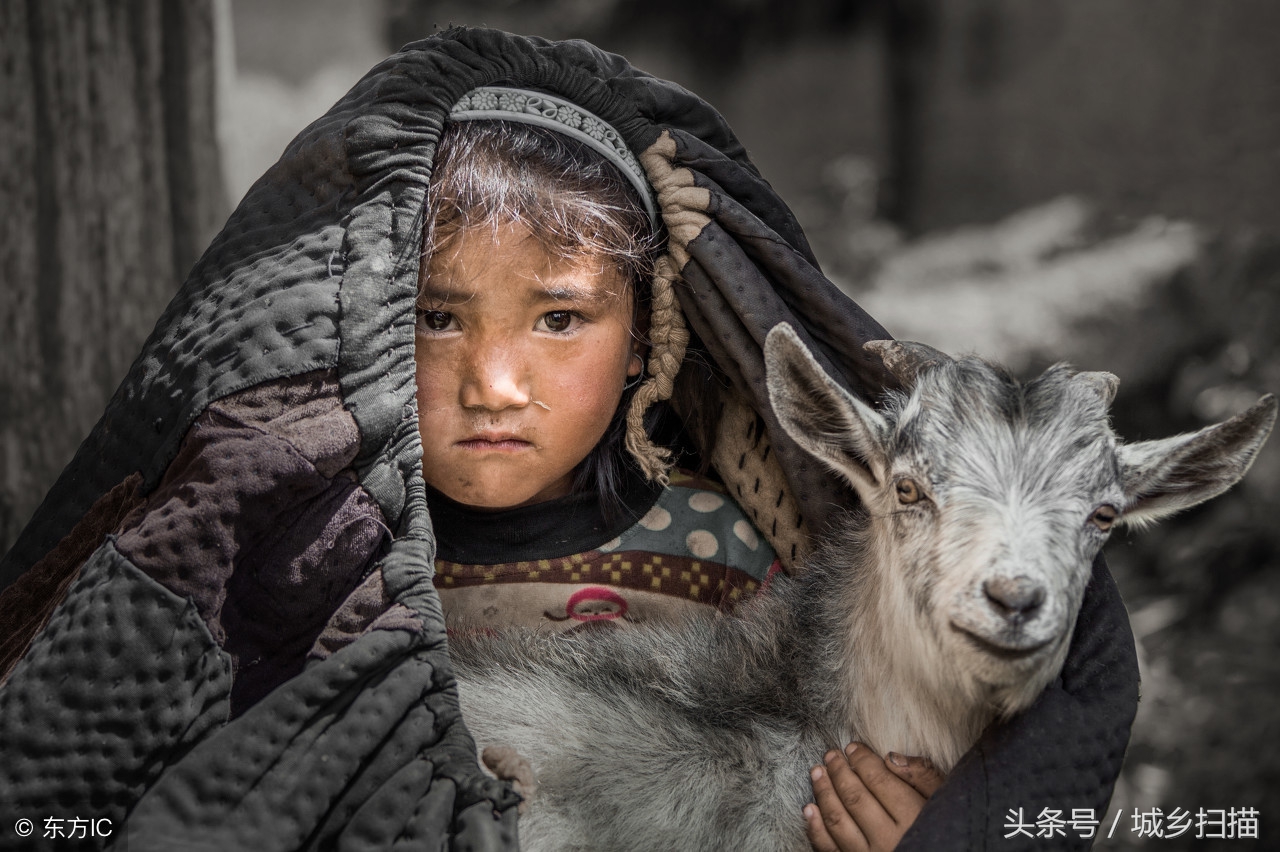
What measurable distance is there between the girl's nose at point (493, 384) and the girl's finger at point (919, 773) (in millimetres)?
1008

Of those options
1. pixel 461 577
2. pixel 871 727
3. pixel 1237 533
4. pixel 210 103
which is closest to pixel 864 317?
pixel 871 727

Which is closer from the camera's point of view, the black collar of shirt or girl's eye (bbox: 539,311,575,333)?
girl's eye (bbox: 539,311,575,333)

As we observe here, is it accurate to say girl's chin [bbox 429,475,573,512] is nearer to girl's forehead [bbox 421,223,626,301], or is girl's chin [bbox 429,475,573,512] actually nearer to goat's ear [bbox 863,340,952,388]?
girl's forehead [bbox 421,223,626,301]

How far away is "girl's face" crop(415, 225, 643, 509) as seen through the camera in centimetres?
200

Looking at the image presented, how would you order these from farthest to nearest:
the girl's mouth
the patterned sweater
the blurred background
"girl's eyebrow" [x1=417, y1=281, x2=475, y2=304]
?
the blurred background < the patterned sweater < the girl's mouth < "girl's eyebrow" [x1=417, y1=281, x2=475, y2=304]

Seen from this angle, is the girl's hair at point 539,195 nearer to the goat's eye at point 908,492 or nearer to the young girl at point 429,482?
the young girl at point 429,482

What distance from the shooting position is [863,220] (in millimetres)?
4676

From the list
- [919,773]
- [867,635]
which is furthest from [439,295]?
[919,773]

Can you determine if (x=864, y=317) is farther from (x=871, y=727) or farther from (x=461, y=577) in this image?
(x=461, y=577)

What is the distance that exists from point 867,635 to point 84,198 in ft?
7.91

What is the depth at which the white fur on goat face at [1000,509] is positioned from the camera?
1.57 meters

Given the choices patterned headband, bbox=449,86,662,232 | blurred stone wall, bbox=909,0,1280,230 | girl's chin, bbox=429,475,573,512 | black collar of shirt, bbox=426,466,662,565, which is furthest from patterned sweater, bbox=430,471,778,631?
blurred stone wall, bbox=909,0,1280,230

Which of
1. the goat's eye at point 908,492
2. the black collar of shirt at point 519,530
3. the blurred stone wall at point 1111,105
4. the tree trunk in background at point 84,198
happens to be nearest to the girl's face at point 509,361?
the black collar of shirt at point 519,530

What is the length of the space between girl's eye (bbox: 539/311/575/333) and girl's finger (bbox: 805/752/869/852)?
102 centimetres
